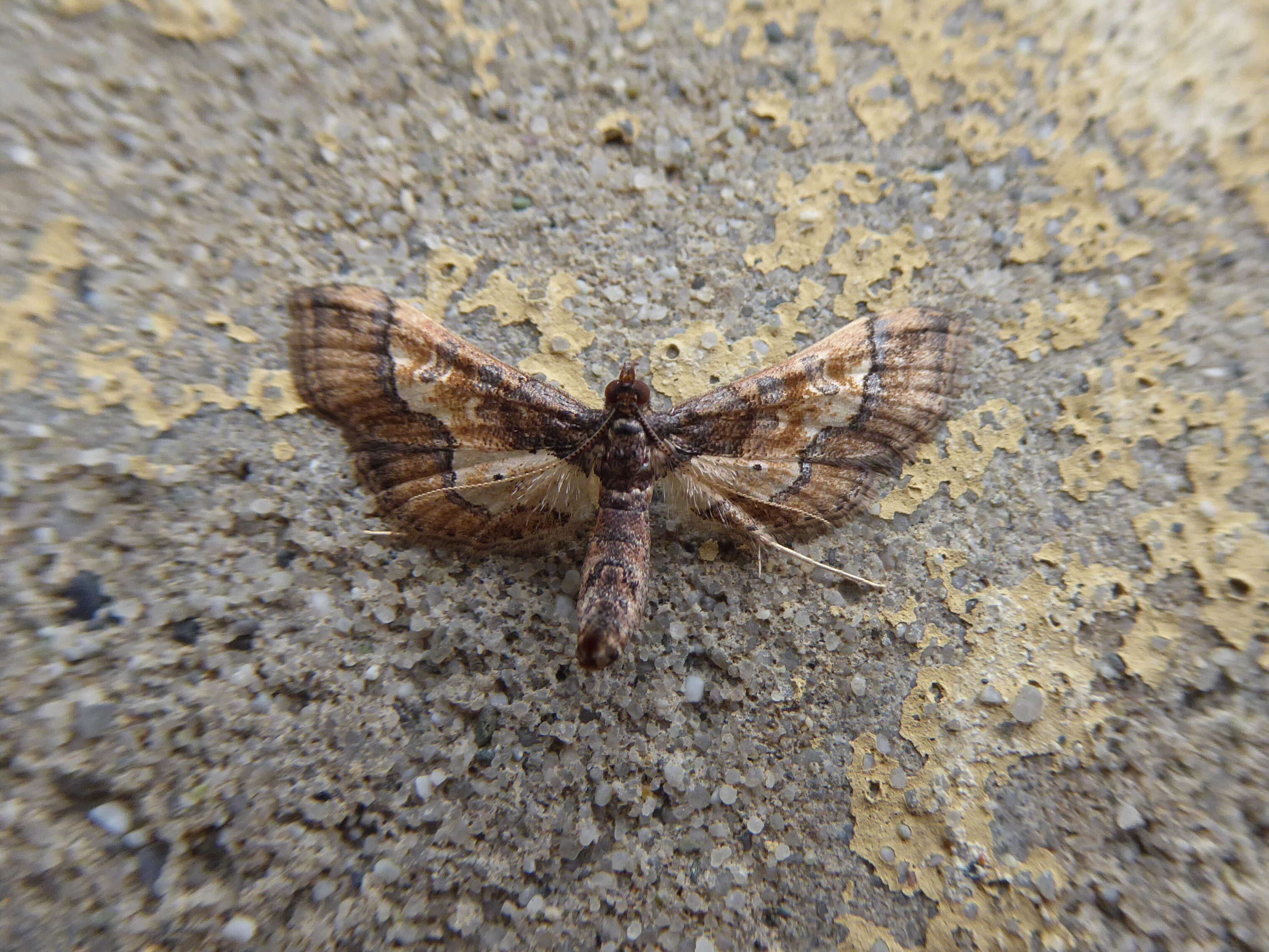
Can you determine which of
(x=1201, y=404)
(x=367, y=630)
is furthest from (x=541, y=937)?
(x=1201, y=404)

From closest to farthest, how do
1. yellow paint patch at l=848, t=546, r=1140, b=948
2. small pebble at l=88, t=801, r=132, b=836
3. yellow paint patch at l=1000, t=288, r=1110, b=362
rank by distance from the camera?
small pebble at l=88, t=801, r=132, b=836, yellow paint patch at l=848, t=546, r=1140, b=948, yellow paint patch at l=1000, t=288, r=1110, b=362

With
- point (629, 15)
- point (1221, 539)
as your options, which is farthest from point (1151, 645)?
point (629, 15)

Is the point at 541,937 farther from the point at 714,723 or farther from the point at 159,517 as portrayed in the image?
the point at 159,517

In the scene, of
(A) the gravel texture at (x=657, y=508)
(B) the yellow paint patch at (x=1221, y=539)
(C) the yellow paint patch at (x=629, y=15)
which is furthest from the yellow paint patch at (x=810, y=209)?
(B) the yellow paint patch at (x=1221, y=539)

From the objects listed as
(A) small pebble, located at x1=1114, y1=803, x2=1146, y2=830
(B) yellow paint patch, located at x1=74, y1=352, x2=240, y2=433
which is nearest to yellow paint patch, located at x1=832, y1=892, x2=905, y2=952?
(A) small pebble, located at x1=1114, y1=803, x2=1146, y2=830

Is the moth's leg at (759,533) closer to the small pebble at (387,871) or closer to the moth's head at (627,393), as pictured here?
the moth's head at (627,393)

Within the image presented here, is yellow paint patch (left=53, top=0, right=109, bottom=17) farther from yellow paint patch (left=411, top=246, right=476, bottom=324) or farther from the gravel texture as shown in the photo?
yellow paint patch (left=411, top=246, right=476, bottom=324)

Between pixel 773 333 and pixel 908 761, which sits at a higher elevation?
pixel 773 333
